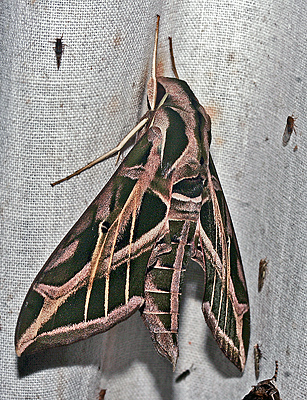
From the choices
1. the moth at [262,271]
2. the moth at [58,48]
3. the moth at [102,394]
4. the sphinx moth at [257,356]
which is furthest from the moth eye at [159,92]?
the moth at [102,394]

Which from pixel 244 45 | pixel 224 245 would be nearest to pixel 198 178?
pixel 224 245

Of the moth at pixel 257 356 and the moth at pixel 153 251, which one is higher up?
the moth at pixel 153 251

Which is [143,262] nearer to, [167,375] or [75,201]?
[75,201]

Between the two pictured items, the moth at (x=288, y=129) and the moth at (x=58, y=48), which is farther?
the moth at (x=288, y=129)

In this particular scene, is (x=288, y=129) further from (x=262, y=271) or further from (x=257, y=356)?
(x=257, y=356)

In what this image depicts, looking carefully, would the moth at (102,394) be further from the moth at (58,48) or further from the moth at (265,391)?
the moth at (58,48)

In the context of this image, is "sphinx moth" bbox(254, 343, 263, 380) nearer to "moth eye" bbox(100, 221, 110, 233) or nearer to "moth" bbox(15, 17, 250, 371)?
"moth" bbox(15, 17, 250, 371)

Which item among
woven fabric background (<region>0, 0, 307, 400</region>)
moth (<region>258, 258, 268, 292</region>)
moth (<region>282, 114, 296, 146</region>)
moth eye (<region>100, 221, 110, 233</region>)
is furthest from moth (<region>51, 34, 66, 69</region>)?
moth (<region>258, 258, 268, 292</region>)
